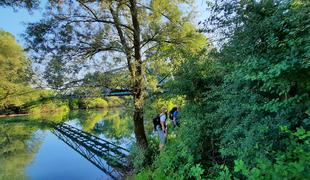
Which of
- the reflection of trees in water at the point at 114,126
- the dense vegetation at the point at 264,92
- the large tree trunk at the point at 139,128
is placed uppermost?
the dense vegetation at the point at 264,92

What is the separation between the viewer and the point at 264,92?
374 centimetres

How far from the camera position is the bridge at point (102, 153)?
1117 centimetres

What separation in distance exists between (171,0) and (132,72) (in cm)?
295

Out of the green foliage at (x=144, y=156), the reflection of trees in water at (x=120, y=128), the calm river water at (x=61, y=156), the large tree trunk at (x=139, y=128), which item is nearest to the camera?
the green foliage at (x=144, y=156)

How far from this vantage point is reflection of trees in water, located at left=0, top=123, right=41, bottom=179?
38.8 ft

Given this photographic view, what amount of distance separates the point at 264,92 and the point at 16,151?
54.8 feet

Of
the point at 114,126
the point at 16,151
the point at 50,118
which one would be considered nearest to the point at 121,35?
the point at 16,151

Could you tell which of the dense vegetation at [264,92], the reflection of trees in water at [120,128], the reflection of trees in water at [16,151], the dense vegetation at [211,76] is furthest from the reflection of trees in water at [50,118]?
the dense vegetation at [264,92]

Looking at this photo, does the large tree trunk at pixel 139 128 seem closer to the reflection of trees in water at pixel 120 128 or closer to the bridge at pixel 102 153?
the reflection of trees in water at pixel 120 128

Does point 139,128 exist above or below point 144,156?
above

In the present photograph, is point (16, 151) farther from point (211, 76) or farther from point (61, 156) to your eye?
point (211, 76)

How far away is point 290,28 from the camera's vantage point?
125 inches

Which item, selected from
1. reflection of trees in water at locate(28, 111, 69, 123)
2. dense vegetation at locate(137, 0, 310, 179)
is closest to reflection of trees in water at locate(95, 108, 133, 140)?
dense vegetation at locate(137, 0, 310, 179)

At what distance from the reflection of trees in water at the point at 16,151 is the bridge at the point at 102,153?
2385 millimetres
